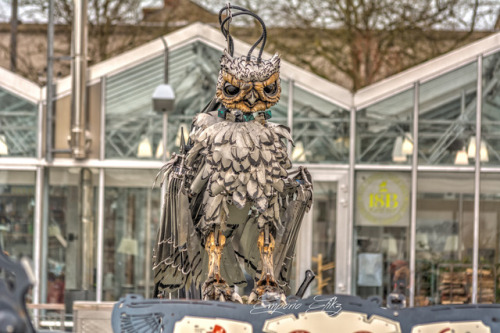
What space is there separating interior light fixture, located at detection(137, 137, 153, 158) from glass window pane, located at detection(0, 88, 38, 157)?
1790 mm


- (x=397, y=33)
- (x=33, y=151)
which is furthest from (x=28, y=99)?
(x=397, y=33)

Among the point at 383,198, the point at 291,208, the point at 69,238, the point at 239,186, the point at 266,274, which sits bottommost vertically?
the point at 69,238

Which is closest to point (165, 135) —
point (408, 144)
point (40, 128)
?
point (40, 128)

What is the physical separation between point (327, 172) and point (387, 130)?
49.4 inches

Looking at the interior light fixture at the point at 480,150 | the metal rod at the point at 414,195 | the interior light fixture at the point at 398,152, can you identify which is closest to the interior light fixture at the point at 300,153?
the interior light fixture at the point at 398,152

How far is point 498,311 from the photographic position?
5078mm

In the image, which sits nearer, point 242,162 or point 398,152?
point 242,162

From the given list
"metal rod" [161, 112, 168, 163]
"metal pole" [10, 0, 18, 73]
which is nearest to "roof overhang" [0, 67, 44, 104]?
"metal rod" [161, 112, 168, 163]

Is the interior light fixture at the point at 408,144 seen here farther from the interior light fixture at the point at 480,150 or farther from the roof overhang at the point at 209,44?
the roof overhang at the point at 209,44

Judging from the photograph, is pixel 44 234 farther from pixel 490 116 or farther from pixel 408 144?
pixel 490 116

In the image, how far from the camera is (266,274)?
6.31 metres

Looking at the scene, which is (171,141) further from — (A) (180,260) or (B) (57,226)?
(A) (180,260)

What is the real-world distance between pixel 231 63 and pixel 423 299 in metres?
11.3

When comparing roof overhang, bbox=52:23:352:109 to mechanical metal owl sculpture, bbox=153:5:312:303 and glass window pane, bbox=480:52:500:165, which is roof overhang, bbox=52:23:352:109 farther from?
mechanical metal owl sculpture, bbox=153:5:312:303
